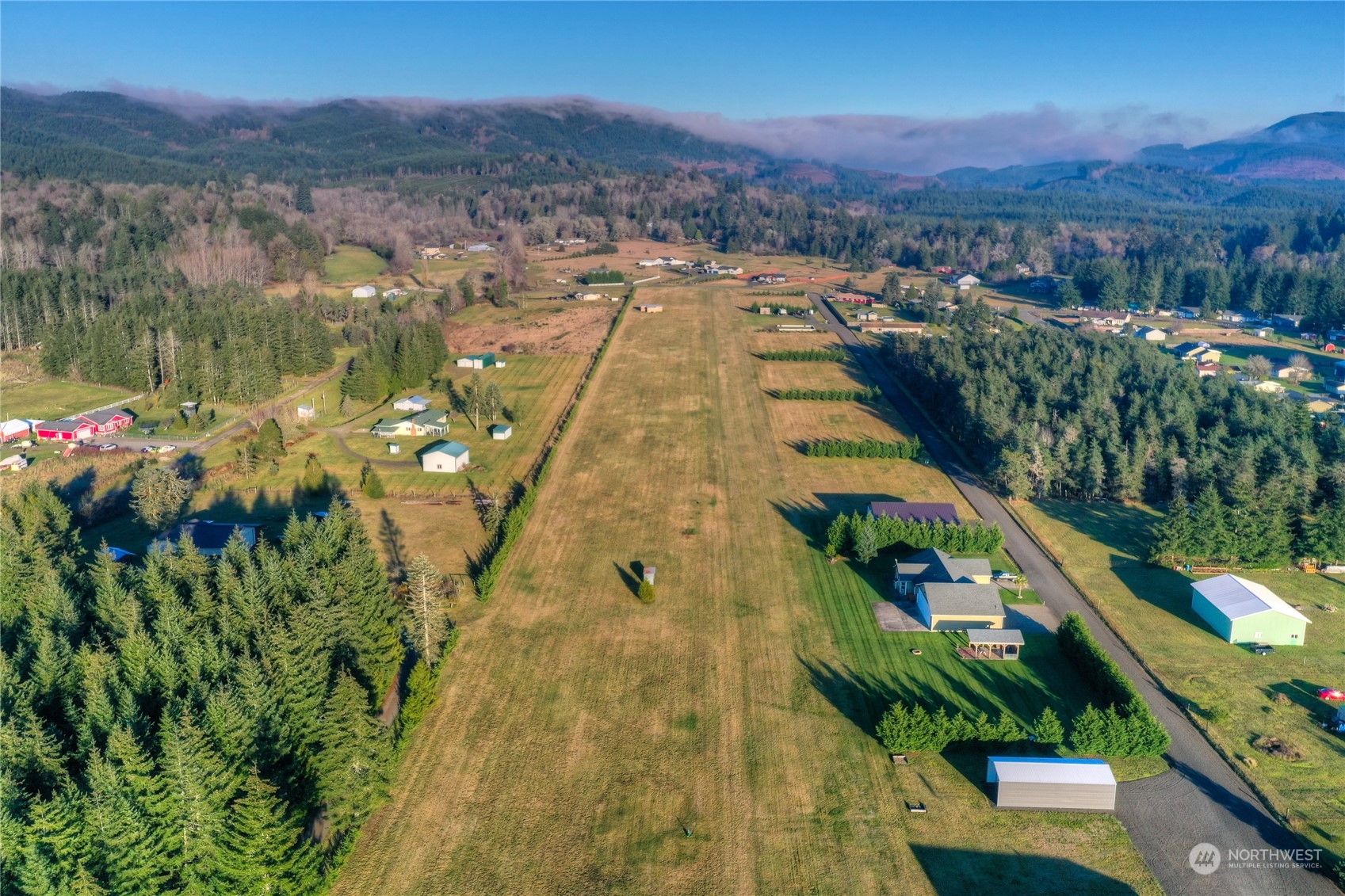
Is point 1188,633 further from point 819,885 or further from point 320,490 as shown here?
point 320,490

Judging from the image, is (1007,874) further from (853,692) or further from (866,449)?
(866,449)

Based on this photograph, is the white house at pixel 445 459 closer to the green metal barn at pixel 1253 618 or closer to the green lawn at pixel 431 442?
the green lawn at pixel 431 442

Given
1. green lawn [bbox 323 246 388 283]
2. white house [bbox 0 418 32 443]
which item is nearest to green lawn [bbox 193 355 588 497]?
white house [bbox 0 418 32 443]

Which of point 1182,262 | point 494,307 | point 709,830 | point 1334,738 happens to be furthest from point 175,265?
point 1182,262

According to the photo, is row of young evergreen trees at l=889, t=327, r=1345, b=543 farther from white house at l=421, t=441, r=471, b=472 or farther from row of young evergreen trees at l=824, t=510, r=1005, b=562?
white house at l=421, t=441, r=471, b=472

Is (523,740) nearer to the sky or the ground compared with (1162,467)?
nearer to the ground

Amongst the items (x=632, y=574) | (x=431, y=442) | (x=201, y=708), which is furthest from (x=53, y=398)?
(x=201, y=708)
